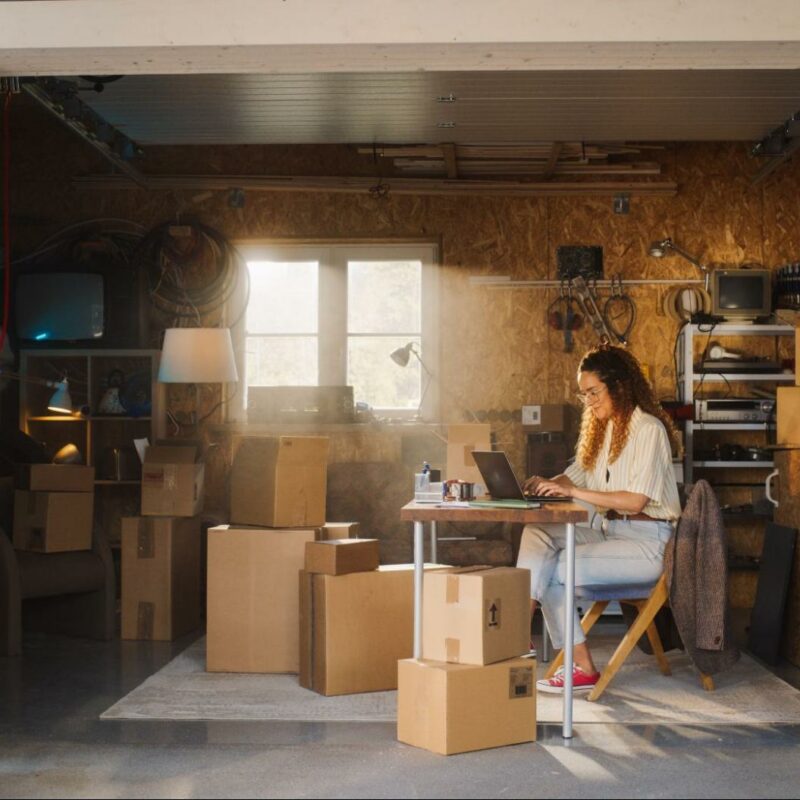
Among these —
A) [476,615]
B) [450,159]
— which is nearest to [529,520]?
[476,615]

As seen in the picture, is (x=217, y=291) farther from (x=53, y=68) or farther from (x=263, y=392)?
(x=53, y=68)

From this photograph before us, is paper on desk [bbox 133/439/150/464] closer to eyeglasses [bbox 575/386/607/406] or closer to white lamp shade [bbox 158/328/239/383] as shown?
white lamp shade [bbox 158/328/239/383]

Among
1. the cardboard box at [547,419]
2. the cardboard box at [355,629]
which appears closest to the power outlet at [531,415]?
the cardboard box at [547,419]

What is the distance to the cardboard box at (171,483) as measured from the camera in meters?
6.35

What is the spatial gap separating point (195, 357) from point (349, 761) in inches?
152

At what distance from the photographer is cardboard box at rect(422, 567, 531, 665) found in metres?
4.09

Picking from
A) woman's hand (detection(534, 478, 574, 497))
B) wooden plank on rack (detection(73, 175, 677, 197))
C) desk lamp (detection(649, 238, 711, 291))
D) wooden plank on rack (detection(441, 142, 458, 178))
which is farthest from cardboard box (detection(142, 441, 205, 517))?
desk lamp (detection(649, 238, 711, 291))

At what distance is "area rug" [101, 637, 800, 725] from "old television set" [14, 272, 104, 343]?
9.52 ft

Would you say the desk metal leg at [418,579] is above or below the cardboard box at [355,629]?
above

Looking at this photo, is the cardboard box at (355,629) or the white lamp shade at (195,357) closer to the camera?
the cardboard box at (355,629)

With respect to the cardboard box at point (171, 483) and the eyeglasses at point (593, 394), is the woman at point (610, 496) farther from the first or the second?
the cardboard box at point (171, 483)

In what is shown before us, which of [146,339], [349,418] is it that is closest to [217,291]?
[146,339]

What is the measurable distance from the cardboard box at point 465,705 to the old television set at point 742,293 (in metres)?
3.97

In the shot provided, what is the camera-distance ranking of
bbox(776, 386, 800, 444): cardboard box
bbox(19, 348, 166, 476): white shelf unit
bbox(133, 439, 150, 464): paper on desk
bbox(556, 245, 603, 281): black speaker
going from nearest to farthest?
bbox(776, 386, 800, 444): cardboard box < bbox(133, 439, 150, 464): paper on desk < bbox(19, 348, 166, 476): white shelf unit < bbox(556, 245, 603, 281): black speaker
